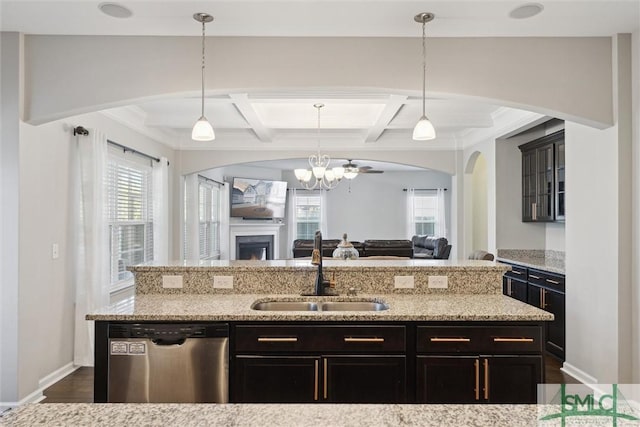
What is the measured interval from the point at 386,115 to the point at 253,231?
5.58 metres

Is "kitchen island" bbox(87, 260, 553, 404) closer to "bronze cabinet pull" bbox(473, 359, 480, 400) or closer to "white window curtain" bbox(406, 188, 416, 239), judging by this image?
"bronze cabinet pull" bbox(473, 359, 480, 400)

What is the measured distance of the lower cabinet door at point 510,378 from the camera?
238 centimetres

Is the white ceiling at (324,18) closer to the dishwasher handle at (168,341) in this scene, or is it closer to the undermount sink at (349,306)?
the undermount sink at (349,306)

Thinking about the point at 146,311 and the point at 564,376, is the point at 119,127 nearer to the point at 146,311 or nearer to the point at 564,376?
the point at 146,311

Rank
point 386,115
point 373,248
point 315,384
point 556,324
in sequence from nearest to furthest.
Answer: point 315,384 → point 556,324 → point 386,115 → point 373,248

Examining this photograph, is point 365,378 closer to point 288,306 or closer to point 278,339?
point 278,339

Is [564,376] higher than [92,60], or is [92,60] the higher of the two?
[92,60]

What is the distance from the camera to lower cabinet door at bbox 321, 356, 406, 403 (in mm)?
2390

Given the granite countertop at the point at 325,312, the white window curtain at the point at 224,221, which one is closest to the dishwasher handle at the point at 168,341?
the granite countertop at the point at 325,312

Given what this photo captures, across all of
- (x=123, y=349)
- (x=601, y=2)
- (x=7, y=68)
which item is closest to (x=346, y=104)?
(x=601, y=2)

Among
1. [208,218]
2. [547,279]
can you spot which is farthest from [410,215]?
Answer: [547,279]

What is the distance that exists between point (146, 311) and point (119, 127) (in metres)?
3.22

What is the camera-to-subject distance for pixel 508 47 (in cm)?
323

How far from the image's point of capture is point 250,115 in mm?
5203
